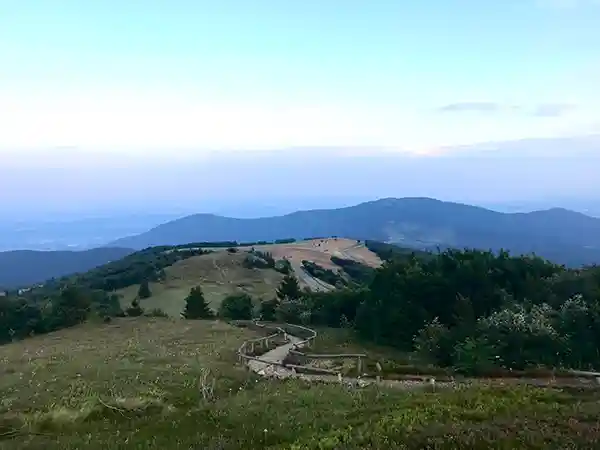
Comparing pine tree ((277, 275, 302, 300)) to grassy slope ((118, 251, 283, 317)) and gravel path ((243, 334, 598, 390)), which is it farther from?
gravel path ((243, 334, 598, 390))

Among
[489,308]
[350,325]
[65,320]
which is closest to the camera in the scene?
[489,308]

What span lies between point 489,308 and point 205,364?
18.5m

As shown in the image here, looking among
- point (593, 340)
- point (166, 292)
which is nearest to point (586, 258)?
point (166, 292)

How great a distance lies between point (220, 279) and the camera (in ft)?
285

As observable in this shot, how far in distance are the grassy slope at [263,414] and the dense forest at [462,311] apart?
944 centimetres

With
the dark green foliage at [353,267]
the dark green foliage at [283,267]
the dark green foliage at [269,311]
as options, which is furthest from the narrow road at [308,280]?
the dark green foliage at [269,311]

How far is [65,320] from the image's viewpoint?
2061 inches

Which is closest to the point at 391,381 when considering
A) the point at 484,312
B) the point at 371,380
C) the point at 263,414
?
the point at 371,380

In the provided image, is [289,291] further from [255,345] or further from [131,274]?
[131,274]

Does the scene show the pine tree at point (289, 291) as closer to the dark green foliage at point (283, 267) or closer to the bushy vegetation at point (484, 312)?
the bushy vegetation at point (484, 312)

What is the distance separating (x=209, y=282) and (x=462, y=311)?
181ft

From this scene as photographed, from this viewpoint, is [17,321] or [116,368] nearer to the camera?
[116,368]

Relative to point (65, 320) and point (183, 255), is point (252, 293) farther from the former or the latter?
point (183, 255)

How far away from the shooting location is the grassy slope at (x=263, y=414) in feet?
31.6
